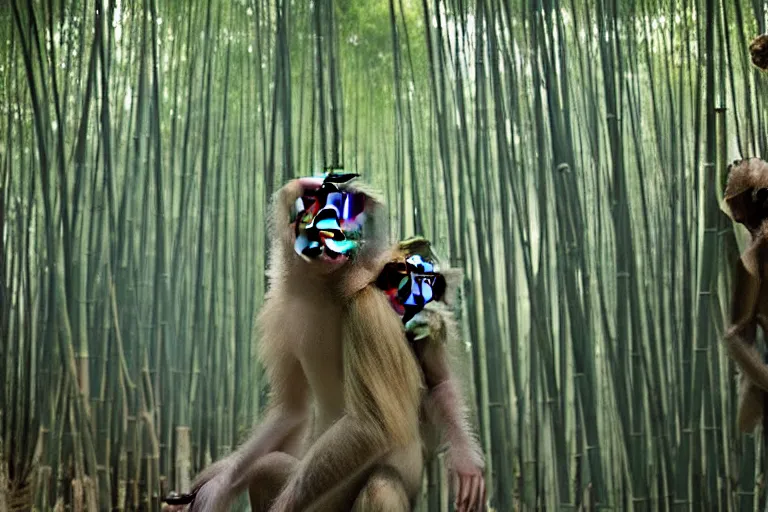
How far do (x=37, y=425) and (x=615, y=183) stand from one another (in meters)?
2.18

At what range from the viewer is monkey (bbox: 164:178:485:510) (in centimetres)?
227

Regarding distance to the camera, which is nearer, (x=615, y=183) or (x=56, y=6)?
(x=615, y=183)

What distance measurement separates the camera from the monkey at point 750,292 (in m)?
2.91

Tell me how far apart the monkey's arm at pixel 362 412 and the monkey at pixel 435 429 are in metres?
0.17

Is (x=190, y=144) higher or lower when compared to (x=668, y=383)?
higher

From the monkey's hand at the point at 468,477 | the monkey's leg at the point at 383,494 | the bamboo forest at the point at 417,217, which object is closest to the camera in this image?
the monkey's leg at the point at 383,494

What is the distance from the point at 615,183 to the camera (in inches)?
122

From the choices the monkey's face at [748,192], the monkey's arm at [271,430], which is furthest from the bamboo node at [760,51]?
the monkey's arm at [271,430]

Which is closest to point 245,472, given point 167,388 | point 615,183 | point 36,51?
point 167,388

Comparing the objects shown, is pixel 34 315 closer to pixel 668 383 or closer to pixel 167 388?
pixel 167 388

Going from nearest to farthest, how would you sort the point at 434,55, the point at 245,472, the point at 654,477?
the point at 245,472 → the point at 654,477 → the point at 434,55

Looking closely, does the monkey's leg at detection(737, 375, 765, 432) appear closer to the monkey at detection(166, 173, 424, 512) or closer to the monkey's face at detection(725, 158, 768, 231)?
the monkey's face at detection(725, 158, 768, 231)

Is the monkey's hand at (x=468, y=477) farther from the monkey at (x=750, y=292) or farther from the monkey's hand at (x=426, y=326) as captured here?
the monkey at (x=750, y=292)

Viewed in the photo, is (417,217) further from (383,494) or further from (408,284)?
(383,494)
